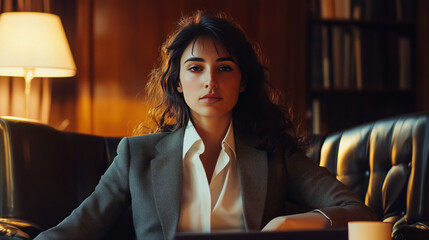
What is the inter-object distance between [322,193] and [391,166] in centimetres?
35

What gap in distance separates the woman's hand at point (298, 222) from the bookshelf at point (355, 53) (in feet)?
7.31

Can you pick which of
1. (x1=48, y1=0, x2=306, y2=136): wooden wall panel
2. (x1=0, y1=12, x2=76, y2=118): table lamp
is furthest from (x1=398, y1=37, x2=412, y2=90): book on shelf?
(x1=0, y1=12, x2=76, y2=118): table lamp

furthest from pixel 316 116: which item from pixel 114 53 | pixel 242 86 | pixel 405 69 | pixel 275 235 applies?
pixel 275 235

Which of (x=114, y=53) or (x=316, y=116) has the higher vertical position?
(x=114, y=53)

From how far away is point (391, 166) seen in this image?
1.99m

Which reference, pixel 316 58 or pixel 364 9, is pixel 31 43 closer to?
pixel 316 58

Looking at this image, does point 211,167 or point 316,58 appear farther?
point 316,58

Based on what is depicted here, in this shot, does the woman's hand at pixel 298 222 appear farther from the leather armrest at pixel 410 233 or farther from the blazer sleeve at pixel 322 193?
the leather armrest at pixel 410 233

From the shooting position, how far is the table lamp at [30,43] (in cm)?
296

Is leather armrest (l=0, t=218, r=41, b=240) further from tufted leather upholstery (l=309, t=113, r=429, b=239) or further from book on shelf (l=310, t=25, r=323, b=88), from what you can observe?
book on shelf (l=310, t=25, r=323, b=88)

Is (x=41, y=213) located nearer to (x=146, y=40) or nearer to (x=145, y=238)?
(x=145, y=238)

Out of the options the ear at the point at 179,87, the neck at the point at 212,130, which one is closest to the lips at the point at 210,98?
the neck at the point at 212,130

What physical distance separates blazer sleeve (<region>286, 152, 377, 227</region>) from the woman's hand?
3 centimetres

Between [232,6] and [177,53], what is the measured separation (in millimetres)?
1843
